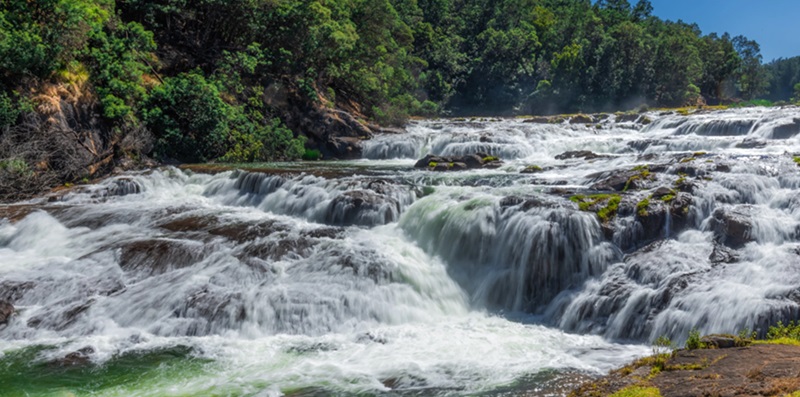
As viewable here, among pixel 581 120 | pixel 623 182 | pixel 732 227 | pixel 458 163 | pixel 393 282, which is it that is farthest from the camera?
pixel 581 120

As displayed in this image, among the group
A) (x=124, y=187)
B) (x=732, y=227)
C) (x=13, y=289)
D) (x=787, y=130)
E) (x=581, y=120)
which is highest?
(x=581, y=120)

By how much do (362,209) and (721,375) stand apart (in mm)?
9783

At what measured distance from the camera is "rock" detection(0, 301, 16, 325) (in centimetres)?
902

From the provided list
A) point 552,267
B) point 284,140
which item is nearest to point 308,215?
point 552,267

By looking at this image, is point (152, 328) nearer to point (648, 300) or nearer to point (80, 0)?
point (648, 300)

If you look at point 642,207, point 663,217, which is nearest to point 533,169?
point 642,207

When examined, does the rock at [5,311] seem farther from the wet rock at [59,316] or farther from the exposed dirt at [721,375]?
the exposed dirt at [721,375]

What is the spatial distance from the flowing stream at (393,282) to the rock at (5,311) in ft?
0.45

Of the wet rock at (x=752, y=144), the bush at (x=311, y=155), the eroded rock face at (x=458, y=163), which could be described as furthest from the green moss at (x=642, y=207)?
the bush at (x=311, y=155)

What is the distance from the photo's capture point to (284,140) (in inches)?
976

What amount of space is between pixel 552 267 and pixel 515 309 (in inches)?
43.4

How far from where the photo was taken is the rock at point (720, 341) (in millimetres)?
5422

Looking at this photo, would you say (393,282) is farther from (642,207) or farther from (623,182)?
(623,182)

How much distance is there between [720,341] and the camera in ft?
18.0
